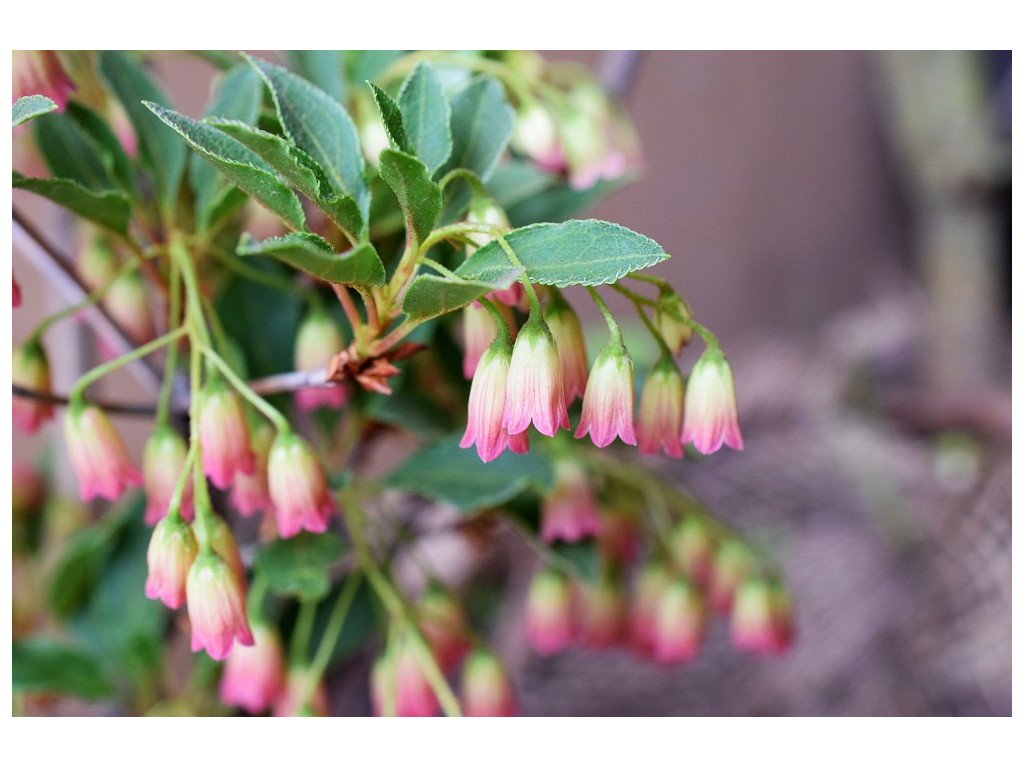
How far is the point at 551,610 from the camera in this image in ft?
2.03

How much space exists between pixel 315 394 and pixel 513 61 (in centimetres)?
22

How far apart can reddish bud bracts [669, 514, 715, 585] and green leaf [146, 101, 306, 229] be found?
1.29 ft

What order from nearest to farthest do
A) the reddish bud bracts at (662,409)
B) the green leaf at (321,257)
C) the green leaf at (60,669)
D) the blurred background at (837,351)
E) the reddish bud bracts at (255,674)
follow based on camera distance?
the green leaf at (321,257) < the reddish bud bracts at (662,409) < the reddish bud bracts at (255,674) < the green leaf at (60,669) < the blurred background at (837,351)

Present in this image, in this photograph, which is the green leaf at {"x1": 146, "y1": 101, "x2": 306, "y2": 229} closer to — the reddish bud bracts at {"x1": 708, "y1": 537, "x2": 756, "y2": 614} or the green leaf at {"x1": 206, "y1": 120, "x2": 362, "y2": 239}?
the green leaf at {"x1": 206, "y1": 120, "x2": 362, "y2": 239}

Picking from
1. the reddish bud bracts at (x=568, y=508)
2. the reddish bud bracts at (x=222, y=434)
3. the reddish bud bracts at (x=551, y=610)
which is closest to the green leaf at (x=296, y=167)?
the reddish bud bracts at (x=222, y=434)

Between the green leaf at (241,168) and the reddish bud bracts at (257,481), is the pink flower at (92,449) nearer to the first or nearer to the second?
the reddish bud bracts at (257,481)

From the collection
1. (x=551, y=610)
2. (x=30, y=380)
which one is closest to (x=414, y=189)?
(x=30, y=380)

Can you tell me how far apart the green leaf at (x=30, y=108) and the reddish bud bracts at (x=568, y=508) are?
0.30 m

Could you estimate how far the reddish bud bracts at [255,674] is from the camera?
1.56 ft

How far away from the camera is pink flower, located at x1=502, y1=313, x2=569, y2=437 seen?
1.01ft

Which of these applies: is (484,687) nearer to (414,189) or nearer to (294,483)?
(294,483)
